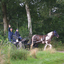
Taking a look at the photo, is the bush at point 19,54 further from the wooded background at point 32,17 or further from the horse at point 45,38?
the wooded background at point 32,17

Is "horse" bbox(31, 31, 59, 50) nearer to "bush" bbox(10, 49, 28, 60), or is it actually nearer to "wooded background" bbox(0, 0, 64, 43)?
A: "wooded background" bbox(0, 0, 64, 43)

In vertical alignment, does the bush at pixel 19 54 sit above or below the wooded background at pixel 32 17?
below

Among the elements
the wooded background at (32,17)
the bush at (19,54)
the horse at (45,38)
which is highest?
the wooded background at (32,17)

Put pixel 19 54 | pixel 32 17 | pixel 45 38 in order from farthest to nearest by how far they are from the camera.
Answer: pixel 32 17, pixel 45 38, pixel 19 54

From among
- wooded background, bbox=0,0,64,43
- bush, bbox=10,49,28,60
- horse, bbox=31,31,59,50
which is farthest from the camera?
wooded background, bbox=0,0,64,43

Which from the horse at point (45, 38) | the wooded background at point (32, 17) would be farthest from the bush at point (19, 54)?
the wooded background at point (32, 17)

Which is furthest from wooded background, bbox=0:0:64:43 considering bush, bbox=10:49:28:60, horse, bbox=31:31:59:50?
bush, bbox=10:49:28:60

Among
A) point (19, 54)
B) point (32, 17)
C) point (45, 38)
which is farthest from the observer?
point (32, 17)

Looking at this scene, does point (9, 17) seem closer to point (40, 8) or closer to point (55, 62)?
point (40, 8)

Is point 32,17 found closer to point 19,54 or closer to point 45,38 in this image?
point 45,38

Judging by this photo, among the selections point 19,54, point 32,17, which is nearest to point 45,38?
point 32,17

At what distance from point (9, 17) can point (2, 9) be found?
5.51ft

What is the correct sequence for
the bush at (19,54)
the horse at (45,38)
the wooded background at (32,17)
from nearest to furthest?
the bush at (19,54)
the horse at (45,38)
the wooded background at (32,17)

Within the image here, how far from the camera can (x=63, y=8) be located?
2273 centimetres
